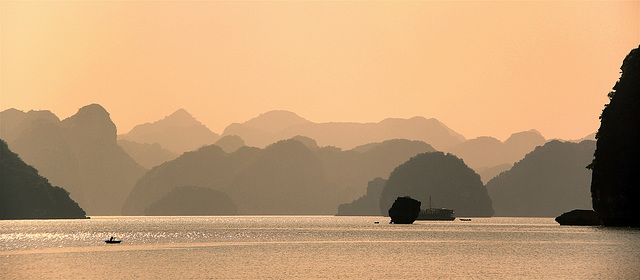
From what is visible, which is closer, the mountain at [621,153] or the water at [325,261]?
the water at [325,261]

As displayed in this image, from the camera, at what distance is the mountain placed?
6890 inches

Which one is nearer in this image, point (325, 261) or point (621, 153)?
point (325, 261)

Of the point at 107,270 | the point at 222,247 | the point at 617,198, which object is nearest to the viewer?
the point at 107,270

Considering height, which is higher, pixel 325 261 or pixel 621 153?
pixel 621 153

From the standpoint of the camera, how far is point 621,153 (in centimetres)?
17700

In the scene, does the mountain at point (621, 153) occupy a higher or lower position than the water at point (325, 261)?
higher

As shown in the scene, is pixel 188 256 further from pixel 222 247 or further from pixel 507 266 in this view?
pixel 507 266

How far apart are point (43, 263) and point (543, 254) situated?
189 ft

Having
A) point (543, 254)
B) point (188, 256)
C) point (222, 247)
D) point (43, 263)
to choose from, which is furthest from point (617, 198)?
point (43, 263)

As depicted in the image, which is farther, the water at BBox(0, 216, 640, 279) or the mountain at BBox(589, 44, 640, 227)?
the mountain at BBox(589, 44, 640, 227)

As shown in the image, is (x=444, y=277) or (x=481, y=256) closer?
(x=444, y=277)

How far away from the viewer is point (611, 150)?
7057 inches

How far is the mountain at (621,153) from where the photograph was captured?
574ft

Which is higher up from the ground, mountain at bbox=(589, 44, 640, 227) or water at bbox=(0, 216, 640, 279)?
mountain at bbox=(589, 44, 640, 227)
